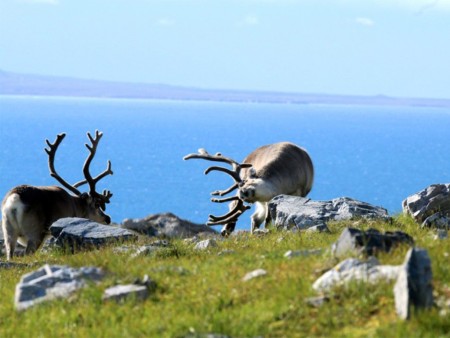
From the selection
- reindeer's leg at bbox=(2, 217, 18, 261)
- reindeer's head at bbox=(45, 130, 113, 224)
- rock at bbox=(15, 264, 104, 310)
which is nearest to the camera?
rock at bbox=(15, 264, 104, 310)

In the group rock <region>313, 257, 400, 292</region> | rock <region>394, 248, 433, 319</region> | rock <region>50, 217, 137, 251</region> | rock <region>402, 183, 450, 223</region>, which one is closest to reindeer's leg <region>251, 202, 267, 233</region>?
rock <region>50, 217, 137, 251</region>

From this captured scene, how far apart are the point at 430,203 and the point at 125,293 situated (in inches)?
331

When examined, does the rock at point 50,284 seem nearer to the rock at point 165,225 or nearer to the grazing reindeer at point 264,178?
the grazing reindeer at point 264,178

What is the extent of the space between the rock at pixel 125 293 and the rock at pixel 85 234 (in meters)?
7.30

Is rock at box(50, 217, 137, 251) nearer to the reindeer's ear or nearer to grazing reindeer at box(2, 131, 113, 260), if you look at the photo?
grazing reindeer at box(2, 131, 113, 260)

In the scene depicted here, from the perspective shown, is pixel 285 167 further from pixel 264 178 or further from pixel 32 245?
pixel 32 245

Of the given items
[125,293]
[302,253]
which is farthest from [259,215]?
[125,293]

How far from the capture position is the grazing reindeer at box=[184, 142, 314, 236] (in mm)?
21000

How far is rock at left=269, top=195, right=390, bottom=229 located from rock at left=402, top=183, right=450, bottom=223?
1.94ft

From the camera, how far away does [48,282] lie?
35.2 ft

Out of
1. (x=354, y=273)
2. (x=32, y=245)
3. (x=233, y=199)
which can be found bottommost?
(x=32, y=245)

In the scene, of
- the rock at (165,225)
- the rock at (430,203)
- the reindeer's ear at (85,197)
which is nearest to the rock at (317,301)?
the rock at (430,203)

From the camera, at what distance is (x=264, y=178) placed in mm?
21281

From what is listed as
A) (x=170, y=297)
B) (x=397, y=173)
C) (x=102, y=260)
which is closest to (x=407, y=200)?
(x=102, y=260)
